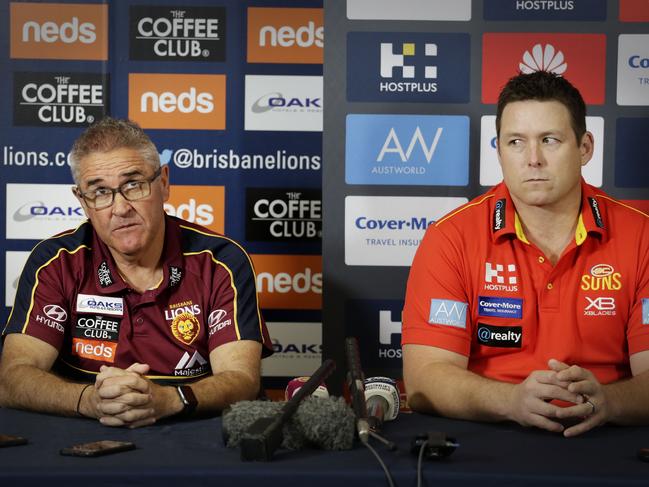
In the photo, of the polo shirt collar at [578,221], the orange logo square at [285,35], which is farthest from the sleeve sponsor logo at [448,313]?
the orange logo square at [285,35]

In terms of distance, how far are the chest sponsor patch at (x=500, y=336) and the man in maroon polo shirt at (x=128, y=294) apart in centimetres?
56

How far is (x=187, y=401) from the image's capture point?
1751 millimetres

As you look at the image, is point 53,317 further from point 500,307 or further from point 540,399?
point 540,399

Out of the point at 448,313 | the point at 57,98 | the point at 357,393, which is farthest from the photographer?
the point at 57,98

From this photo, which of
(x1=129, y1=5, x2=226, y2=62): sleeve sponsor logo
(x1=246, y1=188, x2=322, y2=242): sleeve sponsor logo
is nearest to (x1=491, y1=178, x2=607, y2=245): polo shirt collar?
(x1=246, y1=188, x2=322, y2=242): sleeve sponsor logo

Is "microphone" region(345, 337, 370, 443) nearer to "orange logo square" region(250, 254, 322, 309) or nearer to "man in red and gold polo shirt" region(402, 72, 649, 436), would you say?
"man in red and gold polo shirt" region(402, 72, 649, 436)

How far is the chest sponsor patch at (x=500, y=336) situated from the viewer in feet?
6.66

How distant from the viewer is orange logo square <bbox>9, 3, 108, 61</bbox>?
374cm

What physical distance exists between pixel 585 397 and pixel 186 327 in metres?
1.04

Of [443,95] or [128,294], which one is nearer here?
[128,294]

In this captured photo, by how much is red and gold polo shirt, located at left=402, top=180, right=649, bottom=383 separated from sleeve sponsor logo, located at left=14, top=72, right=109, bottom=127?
7.05 ft

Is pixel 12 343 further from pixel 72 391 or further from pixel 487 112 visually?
pixel 487 112

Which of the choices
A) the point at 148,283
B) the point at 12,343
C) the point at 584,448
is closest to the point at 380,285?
the point at 148,283

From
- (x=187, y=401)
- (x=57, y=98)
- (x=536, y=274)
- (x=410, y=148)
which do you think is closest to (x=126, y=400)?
(x=187, y=401)
